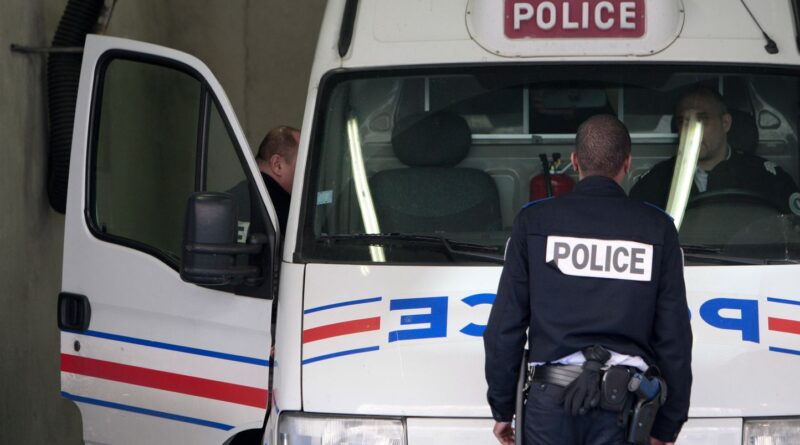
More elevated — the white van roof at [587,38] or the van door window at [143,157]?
the white van roof at [587,38]

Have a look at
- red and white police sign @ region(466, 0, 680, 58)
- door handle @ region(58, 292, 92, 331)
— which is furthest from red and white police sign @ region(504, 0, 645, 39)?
door handle @ region(58, 292, 92, 331)

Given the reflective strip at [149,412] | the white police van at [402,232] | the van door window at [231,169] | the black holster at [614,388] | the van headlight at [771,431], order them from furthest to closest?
the reflective strip at [149,412] < the van door window at [231,169] < the white police van at [402,232] < the van headlight at [771,431] < the black holster at [614,388]

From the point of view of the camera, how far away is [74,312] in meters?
4.70

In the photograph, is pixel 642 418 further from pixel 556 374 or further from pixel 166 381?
pixel 166 381

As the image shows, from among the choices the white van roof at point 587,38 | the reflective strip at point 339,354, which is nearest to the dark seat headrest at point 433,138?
the white van roof at point 587,38

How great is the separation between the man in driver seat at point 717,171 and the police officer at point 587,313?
0.70 metres

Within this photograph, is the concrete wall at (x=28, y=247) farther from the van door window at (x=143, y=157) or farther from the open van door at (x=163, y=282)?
the open van door at (x=163, y=282)

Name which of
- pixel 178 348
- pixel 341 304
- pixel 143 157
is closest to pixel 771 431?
pixel 341 304

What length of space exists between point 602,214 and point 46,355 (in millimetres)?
4470

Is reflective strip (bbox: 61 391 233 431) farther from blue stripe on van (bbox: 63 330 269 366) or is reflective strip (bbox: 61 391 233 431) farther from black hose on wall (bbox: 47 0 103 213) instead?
black hose on wall (bbox: 47 0 103 213)

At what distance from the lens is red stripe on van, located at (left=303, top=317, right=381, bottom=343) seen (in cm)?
379

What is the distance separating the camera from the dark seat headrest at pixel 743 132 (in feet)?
13.6

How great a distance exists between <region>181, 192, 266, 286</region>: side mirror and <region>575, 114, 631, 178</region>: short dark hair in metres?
1.13

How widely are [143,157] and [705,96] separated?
261 cm
